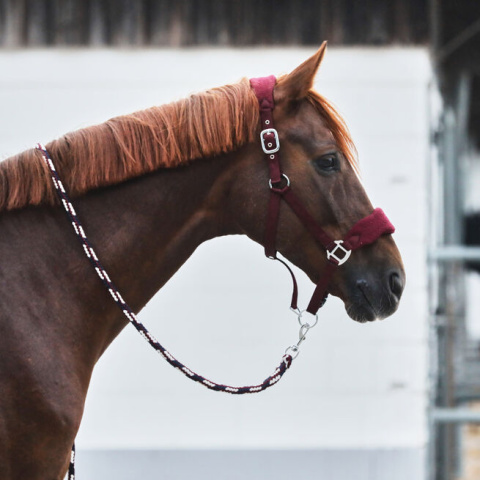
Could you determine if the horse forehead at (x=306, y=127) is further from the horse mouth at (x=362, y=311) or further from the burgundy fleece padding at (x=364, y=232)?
the horse mouth at (x=362, y=311)

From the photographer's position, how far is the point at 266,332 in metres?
4.40

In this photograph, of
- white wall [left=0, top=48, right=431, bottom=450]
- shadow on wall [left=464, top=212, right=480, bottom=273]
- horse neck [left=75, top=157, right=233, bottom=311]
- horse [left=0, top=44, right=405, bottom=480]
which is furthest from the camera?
shadow on wall [left=464, top=212, right=480, bottom=273]

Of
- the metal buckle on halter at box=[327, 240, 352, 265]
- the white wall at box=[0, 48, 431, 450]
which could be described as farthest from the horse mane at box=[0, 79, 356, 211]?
the white wall at box=[0, 48, 431, 450]

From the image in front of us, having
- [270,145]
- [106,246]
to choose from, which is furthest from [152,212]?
[270,145]

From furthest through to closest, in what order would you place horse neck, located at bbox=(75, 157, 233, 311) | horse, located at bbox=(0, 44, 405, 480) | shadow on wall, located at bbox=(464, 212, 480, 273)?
shadow on wall, located at bbox=(464, 212, 480, 273)
horse neck, located at bbox=(75, 157, 233, 311)
horse, located at bbox=(0, 44, 405, 480)

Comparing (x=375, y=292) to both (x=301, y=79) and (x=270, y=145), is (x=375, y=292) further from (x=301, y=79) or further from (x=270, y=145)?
(x=301, y=79)

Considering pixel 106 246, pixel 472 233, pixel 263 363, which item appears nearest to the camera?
pixel 106 246

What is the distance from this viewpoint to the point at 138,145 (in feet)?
6.83

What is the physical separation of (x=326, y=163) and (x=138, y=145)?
1.78 feet

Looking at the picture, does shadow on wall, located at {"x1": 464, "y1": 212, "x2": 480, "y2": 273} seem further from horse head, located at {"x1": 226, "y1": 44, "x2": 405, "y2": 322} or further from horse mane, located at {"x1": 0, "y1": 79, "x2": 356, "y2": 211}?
horse mane, located at {"x1": 0, "y1": 79, "x2": 356, "y2": 211}

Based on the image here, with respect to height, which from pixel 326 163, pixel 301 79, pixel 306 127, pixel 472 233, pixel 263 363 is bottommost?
pixel 263 363

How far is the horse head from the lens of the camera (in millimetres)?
2131

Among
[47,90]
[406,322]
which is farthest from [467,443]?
[47,90]

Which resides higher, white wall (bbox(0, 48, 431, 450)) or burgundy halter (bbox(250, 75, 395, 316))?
burgundy halter (bbox(250, 75, 395, 316))
